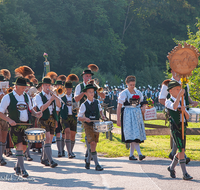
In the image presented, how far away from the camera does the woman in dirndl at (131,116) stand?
8.06 m

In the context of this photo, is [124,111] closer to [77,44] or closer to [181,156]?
[181,156]

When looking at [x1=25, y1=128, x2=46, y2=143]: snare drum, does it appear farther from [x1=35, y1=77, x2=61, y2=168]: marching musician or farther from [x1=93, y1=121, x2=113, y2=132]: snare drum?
[x1=93, y1=121, x2=113, y2=132]: snare drum

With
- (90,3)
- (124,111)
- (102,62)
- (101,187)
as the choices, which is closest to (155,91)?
(102,62)

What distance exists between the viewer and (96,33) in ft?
171

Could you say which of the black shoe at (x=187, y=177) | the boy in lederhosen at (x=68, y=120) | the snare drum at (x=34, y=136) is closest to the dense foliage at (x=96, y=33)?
the boy in lederhosen at (x=68, y=120)

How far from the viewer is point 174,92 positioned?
6.33 meters

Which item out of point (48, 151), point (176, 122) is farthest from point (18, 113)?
point (176, 122)

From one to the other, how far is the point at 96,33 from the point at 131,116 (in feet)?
149

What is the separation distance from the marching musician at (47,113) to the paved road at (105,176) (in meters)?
0.31

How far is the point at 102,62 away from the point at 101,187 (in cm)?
4554

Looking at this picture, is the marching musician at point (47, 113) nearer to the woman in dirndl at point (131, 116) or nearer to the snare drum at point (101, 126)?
the snare drum at point (101, 126)

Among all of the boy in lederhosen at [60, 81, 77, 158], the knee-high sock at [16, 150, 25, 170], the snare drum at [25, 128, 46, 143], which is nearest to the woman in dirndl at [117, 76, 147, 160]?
the boy in lederhosen at [60, 81, 77, 158]

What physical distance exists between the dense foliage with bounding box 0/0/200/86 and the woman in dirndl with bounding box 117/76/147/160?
97.3 feet

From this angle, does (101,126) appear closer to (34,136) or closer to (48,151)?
(34,136)
